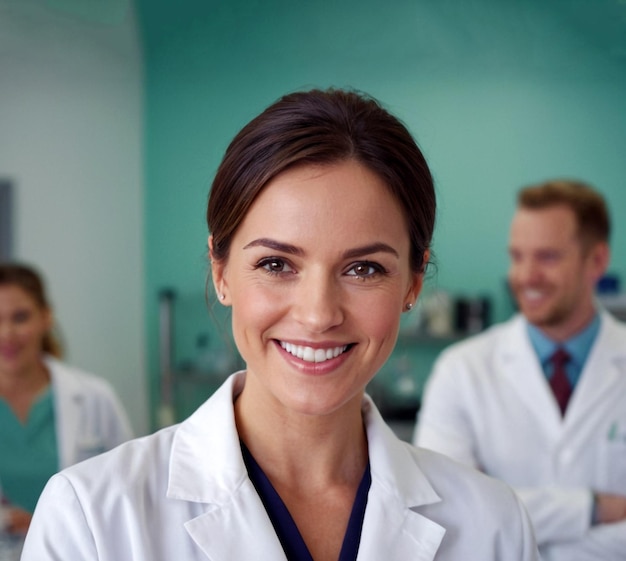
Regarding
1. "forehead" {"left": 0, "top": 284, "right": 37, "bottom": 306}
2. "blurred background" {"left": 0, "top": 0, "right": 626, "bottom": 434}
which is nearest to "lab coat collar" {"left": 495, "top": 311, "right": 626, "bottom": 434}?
"forehead" {"left": 0, "top": 284, "right": 37, "bottom": 306}

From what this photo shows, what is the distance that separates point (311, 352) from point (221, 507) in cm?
24

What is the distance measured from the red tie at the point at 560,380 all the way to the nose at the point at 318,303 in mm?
1304

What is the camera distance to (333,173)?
1.10 metres

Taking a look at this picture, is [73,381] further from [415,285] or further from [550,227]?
[415,285]

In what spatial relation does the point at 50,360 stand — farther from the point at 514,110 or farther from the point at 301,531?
the point at 514,110

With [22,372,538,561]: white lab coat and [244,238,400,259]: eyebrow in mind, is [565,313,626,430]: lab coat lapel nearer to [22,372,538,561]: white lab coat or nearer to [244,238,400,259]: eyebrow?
[22,372,538,561]: white lab coat

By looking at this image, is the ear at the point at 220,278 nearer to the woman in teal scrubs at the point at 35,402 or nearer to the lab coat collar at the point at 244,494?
the lab coat collar at the point at 244,494

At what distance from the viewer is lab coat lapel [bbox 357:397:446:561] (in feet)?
3.82

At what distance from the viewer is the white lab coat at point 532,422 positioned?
2.12 m

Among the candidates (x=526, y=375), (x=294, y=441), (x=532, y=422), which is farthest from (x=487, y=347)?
(x=294, y=441)

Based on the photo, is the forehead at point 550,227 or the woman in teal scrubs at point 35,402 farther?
the woman in teal scrubs at point 35,402

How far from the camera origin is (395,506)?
121 cm

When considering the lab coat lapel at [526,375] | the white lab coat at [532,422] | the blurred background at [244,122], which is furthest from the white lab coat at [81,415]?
the blurred background at [244,122]

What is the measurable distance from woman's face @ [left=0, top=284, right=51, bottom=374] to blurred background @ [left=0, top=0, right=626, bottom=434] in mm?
1576
